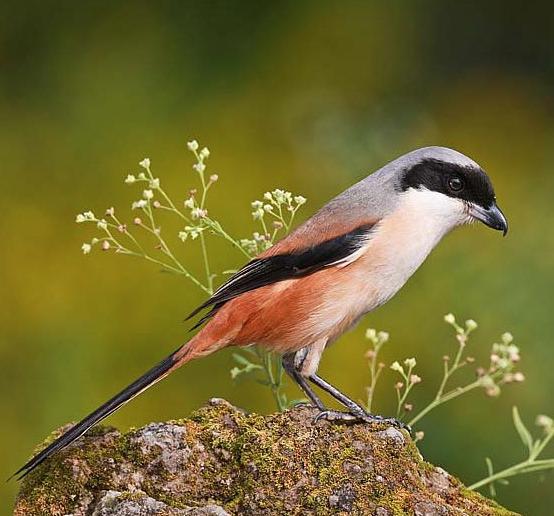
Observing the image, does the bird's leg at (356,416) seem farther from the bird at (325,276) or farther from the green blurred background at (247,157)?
the green blurred background at (247,157)

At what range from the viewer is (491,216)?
12.1ft

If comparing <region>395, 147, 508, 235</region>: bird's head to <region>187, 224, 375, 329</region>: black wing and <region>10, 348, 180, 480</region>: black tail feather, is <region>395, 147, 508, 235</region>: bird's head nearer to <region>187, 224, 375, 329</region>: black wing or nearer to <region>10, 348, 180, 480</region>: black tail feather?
<region>187, 224, 375, 329</region>: black wing

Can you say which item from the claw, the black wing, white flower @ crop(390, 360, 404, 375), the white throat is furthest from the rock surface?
the white throat

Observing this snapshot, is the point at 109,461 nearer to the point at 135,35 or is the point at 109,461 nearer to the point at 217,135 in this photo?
the point at 217,135

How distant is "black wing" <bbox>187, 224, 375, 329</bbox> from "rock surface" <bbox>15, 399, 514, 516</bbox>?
56 centimetres

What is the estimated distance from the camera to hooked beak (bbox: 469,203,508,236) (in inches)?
146

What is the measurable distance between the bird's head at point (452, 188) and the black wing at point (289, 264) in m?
0.28

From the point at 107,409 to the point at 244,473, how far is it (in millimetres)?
498

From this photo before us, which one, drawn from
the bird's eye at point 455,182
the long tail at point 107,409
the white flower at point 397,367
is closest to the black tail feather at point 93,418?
the long tail at point 107,409

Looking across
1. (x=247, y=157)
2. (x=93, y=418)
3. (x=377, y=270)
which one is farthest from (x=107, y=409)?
(x=247, y=157)

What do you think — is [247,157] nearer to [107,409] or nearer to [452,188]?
[452,188]

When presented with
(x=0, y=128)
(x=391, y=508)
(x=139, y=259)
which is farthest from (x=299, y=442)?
(x=0, y=128)

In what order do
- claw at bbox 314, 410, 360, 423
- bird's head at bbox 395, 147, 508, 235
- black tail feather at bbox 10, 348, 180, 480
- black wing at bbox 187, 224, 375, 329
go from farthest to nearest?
bird's head at bbox 395, 147, 508, 235
black wing at bbox 187, 224, 375, 329
claw at bbox 314, 410, 360, 423
black tail feather at bbox 10, 348, 180, 480

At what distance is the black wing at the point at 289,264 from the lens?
3.54 m
